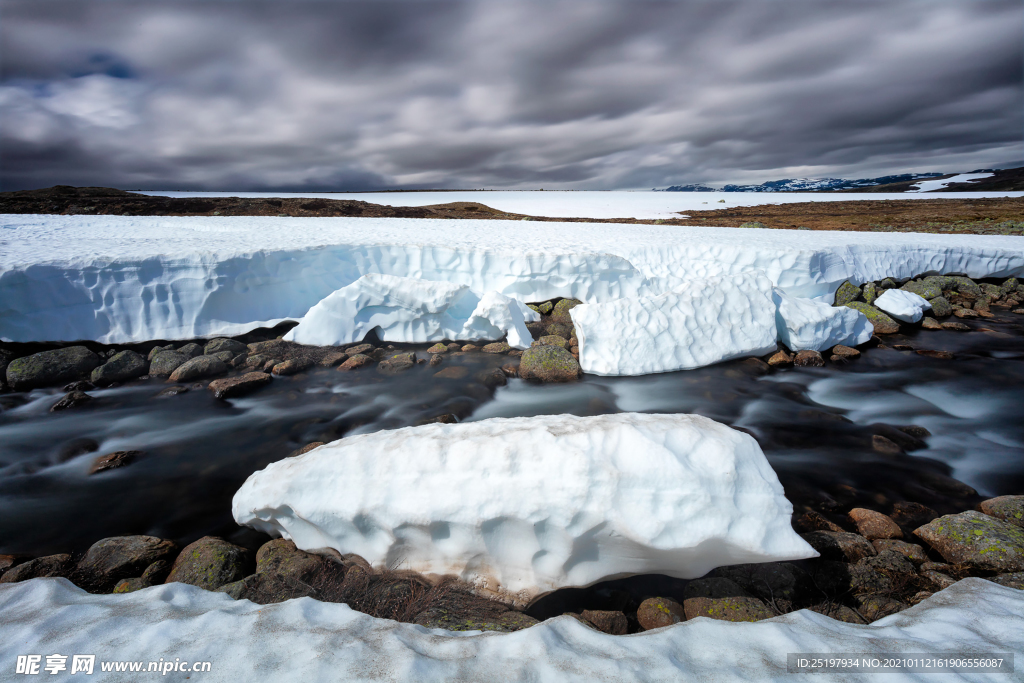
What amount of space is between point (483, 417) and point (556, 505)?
2.61 metres

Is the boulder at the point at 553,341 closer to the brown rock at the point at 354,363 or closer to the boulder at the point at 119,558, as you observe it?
the brown rock at the point at 354,363

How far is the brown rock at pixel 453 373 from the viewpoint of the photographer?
5566mm

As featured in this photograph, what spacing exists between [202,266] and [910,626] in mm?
8356

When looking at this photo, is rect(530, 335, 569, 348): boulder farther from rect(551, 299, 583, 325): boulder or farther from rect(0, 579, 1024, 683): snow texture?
rect(0, 579, 1024, 683): snow texture

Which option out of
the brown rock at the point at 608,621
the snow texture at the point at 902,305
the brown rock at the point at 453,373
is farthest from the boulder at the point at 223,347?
the snow texture at the point at 902,305

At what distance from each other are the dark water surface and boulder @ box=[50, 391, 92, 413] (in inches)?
3.4

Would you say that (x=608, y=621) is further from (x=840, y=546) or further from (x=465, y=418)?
(x=465, y=418)

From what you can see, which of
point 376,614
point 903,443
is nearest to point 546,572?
point 376,614

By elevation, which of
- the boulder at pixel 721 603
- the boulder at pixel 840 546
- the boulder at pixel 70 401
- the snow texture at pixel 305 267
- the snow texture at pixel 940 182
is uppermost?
the snow texture at pixel 940 182

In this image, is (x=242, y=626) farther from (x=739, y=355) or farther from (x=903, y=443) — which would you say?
(x=739, y=355)

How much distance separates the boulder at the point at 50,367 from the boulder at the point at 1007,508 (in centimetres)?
938

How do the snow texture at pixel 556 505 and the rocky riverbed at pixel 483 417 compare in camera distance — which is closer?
the snow texture at pixel 556 505

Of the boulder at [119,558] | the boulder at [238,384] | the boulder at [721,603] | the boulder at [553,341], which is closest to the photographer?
the boulder at [721,603]

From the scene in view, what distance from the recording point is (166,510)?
318cm
